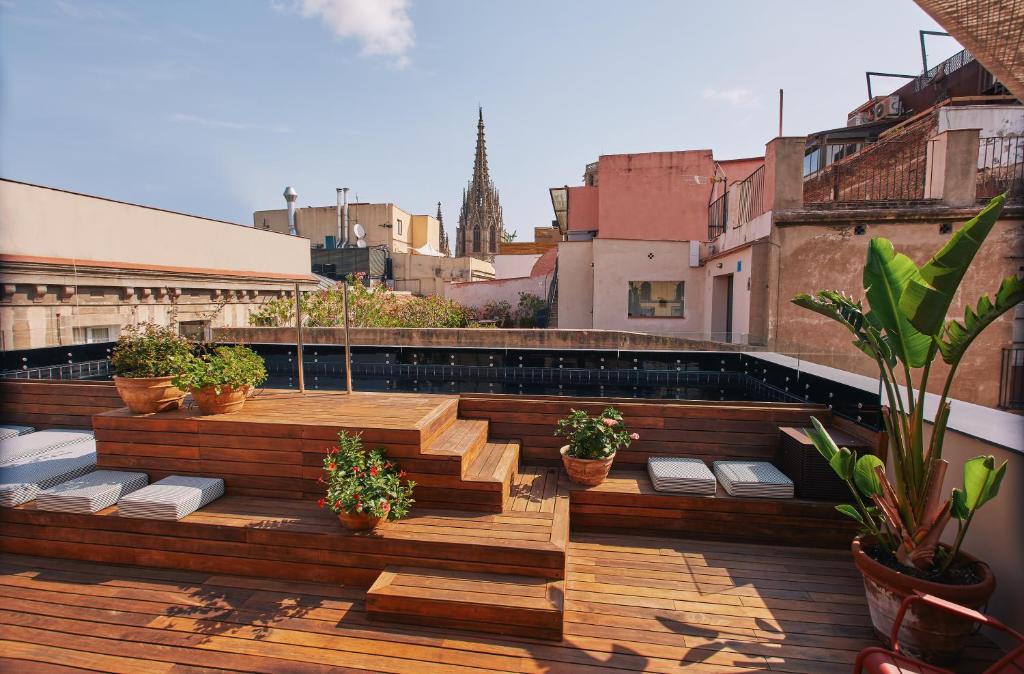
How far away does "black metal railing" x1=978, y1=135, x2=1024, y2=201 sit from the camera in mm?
10555

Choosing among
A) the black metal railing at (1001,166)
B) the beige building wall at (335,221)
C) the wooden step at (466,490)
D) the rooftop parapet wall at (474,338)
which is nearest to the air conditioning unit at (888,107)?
the black metal railing at (1001,166)

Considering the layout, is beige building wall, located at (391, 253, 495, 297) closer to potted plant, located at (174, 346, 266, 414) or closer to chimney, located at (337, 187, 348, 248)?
chimney, located at (337, 187, 348, 248)

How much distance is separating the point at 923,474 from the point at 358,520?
3613mm

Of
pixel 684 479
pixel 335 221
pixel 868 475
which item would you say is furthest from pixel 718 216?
pixel 335 221

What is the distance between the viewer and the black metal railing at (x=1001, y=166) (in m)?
10.6

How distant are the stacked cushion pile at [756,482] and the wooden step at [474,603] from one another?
1.88 m

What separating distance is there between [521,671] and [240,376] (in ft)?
11.0

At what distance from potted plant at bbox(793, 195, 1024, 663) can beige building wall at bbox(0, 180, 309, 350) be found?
9.56 metres

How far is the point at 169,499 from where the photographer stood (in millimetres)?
3795

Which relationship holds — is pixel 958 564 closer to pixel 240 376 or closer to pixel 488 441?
pixel 488 441

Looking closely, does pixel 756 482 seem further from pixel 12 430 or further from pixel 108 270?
pixel 108 270

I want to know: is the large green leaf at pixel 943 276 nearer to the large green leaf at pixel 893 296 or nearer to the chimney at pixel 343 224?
the large green leaf at pixel 893 296

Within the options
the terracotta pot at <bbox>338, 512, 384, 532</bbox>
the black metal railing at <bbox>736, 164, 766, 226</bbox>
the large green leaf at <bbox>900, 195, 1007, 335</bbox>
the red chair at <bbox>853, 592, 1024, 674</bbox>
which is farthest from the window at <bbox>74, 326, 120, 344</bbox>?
the black metal railing at <bbox>736, 164, 766, 226</bbox>

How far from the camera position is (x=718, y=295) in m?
13.1
